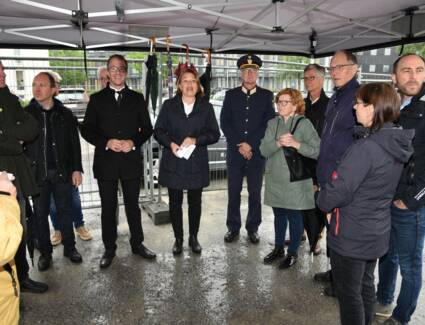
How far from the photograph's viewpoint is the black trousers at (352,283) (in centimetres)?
212

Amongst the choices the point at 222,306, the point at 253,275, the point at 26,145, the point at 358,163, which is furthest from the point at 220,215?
the point at 358,163

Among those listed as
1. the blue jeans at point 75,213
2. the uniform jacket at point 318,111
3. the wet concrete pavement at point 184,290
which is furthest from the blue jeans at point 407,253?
the blue jeans at point 75,213

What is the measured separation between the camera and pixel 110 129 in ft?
11.4

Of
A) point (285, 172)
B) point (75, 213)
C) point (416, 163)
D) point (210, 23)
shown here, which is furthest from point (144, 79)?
point (416, 163)

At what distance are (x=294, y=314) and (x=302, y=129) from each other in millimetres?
1542

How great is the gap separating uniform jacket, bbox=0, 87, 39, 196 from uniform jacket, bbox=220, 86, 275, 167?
2.03 meters

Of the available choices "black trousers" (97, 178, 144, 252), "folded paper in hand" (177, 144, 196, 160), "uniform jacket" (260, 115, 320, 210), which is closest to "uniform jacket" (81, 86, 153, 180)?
"black trousers" (97, 178, 144, 252)

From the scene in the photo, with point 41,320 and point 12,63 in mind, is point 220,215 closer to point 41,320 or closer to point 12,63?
point 41,320

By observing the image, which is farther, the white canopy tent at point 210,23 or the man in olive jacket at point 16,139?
the white canopy tent at point 210,23

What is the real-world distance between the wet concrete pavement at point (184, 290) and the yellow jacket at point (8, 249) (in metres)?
A: 1.11

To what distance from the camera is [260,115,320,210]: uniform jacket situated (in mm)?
3240

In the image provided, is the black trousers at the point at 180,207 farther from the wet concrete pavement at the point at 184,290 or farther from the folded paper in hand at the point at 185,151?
the folded paper in hand at the point at 185,151

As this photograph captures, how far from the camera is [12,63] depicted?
16.0ft

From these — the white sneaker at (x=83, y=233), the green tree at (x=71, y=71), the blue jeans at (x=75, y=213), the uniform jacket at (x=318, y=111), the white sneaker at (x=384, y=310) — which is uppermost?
the green tree at (x=71, y=71)
